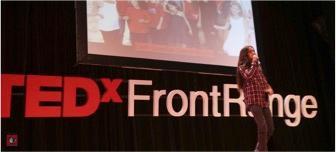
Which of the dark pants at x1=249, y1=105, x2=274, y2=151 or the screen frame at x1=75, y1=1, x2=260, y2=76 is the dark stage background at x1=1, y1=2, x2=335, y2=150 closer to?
the screen frame at x1=75, y1=1, x2=260, y2=76

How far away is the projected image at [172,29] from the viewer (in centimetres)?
373

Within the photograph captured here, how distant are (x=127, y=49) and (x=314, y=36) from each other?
8.85 ft

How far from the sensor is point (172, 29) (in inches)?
A: 160

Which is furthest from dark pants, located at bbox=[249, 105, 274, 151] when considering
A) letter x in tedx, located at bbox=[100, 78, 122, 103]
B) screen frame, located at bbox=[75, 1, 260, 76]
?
letter x in tedx, located at bbox=[100, 78, 122, 103]

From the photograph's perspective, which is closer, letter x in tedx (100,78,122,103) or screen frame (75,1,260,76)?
screen frame (75,1,260,76)

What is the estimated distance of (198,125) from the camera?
4258 millimetres

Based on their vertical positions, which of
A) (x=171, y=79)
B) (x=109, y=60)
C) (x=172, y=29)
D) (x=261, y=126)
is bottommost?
(x=261, y=126)

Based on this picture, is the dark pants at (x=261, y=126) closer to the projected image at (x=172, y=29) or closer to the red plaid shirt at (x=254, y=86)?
the red plaid shirt at (x=254, y=86)

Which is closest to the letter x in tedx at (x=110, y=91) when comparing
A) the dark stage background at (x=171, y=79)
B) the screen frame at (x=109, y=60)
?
the dark stage background at (x=171, y=79)

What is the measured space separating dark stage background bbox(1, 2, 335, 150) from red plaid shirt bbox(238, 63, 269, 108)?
45.3 inches

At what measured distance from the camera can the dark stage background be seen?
3520 millimetres

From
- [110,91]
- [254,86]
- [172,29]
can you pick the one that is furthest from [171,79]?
[254,86]

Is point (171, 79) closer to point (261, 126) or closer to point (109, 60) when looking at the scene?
point (109, 60)

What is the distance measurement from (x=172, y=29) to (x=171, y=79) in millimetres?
506
